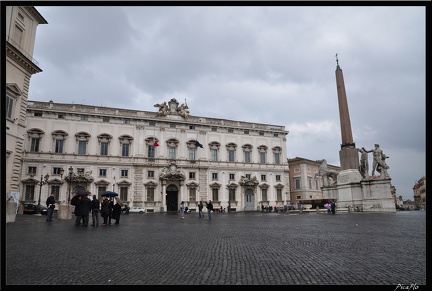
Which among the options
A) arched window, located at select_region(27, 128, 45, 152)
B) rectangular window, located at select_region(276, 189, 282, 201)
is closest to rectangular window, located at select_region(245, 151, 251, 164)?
rectangular window, located at select_region(276, 189, 282, 201)

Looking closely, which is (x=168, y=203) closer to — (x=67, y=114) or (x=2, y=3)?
(x=67, y=114)

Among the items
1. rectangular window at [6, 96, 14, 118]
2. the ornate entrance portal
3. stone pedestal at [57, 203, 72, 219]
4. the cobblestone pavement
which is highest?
rectangular window at [6, 96, 14, 118]

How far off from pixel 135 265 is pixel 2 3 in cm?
401

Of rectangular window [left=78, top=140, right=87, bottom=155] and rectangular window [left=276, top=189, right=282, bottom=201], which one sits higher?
rectangular window [left=78, top=140, right=87, bottom=155]

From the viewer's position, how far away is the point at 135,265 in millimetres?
4758

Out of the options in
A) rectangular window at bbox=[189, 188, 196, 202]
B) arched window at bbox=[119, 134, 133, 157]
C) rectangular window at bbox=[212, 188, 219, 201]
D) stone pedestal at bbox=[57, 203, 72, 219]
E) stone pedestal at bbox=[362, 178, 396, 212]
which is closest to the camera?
stone pedestal at bbox=[57, 203, 72, 219]

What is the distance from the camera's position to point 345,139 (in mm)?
22625

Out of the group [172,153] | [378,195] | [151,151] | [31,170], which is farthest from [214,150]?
[378,195]

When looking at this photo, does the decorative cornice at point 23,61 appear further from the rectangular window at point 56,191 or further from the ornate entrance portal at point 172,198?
the ornate entrance portal at point 172,198

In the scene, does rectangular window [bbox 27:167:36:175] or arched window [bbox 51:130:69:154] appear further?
arched window [bbox 51:130:69:154]

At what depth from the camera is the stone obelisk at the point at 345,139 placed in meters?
22.3

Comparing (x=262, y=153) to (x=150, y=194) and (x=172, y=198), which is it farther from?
(x=150, y=194)

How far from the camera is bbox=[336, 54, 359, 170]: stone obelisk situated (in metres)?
22.3

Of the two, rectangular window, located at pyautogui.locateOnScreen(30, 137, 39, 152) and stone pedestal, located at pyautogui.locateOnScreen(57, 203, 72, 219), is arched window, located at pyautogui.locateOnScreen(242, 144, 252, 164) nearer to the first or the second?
rectangular window, located at pyautogui.locateOnScreen(30, 137, 39, 152)
